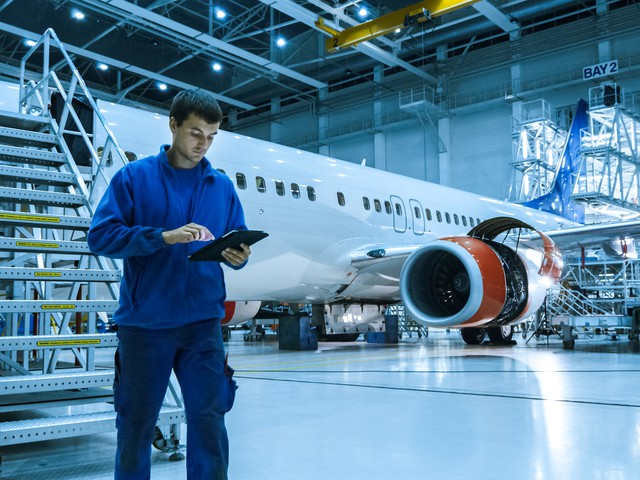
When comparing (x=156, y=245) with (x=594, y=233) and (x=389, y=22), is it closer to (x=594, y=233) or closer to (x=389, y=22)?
(x=594, y=233)

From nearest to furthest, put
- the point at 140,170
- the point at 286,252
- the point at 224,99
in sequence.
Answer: the point at 140,170
the point at 286,252
the point at 224,99

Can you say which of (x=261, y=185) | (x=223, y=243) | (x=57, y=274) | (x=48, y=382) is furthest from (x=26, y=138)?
(x=261, y=185)

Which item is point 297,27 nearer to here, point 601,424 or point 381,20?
point 381,20

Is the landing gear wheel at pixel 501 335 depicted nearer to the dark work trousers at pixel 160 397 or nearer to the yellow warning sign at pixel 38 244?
the yellow warning sign at pixel 38 244

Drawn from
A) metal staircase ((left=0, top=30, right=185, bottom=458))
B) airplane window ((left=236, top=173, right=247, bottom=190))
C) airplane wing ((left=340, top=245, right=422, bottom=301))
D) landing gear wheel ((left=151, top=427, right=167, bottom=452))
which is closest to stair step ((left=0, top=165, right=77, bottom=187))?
metal staircase ((left=0, top=30, right=185, bottom=458))

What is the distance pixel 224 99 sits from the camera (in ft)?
89.3

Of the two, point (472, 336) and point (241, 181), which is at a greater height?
point (241, 181)

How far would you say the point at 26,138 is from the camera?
4.45 metres

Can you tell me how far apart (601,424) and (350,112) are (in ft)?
80.5

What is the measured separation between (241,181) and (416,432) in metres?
5.17

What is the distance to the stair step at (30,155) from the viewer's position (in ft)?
13.6

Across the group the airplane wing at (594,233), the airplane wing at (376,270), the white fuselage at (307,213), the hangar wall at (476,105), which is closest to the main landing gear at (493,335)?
the white fuselage at (307,213)

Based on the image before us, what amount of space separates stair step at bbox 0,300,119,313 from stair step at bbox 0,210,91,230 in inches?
20.0

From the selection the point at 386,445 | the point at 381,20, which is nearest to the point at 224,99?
the point at 381,20
